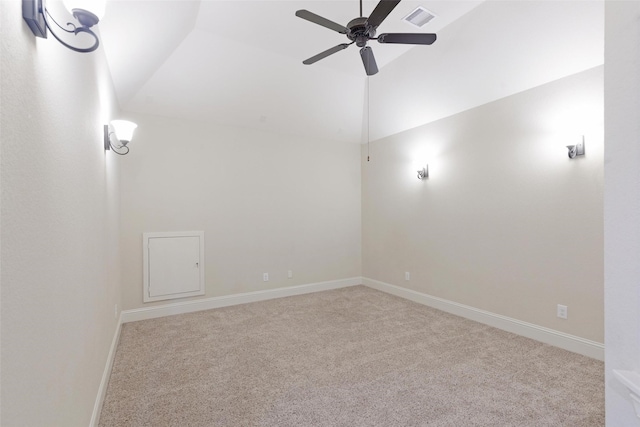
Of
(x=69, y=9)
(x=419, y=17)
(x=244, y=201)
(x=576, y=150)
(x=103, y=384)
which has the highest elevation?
(x=419, y=17)

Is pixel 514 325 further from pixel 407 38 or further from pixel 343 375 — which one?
pixel 407 38

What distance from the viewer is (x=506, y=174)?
351cm

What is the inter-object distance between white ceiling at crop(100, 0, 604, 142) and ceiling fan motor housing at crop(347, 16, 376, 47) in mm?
737

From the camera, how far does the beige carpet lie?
2.09 m

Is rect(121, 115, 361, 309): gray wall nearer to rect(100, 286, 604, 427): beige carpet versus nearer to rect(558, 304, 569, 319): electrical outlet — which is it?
rect(100, 286, 604, 427): beige carpet

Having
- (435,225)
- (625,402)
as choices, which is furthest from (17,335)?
(435,225)

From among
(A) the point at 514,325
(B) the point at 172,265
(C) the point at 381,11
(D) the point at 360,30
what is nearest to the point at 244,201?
(B) the point at 172,265

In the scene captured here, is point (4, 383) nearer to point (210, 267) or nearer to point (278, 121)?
point (210, 267)

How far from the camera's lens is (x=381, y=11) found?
1.96m

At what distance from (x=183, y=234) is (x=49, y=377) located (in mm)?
3191

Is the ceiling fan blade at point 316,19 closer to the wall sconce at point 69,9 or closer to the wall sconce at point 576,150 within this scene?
the wall sconce at point 69,9

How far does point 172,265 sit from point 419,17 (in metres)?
3.91

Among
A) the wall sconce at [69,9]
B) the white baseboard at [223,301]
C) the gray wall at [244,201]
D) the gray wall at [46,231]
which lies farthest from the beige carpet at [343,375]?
the wall sconce at [69,9]

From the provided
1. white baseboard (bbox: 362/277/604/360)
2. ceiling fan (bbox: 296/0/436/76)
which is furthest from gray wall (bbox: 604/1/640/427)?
white baseboard (bbox: 362/277/604/360)
